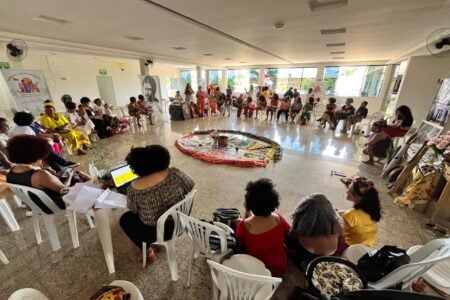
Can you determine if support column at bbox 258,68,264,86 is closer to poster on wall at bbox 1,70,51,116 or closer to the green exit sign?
poster on wall at bbox 1,70,51,116

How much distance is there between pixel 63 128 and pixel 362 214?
5.28 metres

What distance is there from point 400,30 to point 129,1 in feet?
15.8

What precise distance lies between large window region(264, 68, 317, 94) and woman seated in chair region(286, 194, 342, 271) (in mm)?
11117

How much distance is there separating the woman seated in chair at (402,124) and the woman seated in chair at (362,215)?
135 inches

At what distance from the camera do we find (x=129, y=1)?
8.15ft

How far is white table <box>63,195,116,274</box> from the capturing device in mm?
1475

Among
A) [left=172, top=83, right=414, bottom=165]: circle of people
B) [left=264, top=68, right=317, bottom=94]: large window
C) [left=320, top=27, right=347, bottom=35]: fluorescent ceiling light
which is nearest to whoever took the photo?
[left=320, top=27, right=347, bottom=35]: fluorescent ceiling light

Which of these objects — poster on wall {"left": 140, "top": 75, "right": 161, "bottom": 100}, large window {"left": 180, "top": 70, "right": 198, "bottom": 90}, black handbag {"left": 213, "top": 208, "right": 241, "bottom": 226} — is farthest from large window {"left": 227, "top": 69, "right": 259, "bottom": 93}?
black handbag {"left": 213, "top": 208, "right": 241, "bottom": 226}

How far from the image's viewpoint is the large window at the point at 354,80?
9.35m

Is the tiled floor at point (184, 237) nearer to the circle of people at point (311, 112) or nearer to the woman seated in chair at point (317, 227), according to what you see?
the woman seated in chair at point (317, 227)

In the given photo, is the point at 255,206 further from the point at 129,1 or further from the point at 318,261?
the point at 129,1

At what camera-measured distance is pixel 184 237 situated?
6.75 feet

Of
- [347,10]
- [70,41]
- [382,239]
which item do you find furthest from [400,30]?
[70,41]

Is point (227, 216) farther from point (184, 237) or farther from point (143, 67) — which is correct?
point (143, 67)
